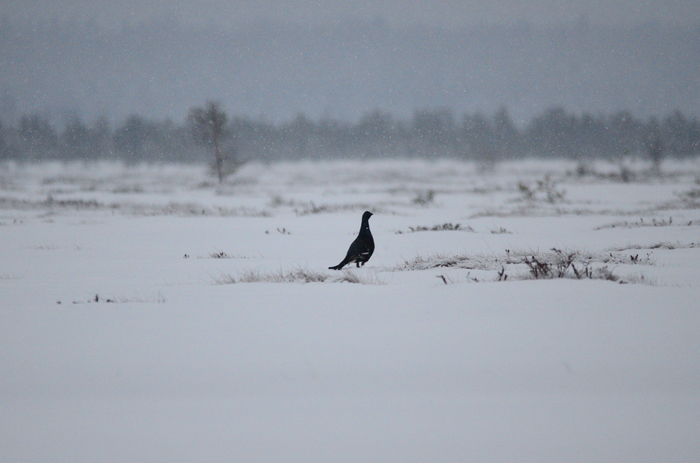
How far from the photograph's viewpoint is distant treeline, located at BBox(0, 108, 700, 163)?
8738 cm

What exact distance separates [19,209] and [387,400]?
2183cm

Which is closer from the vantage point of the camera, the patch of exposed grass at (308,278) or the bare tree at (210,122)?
the patch of exposed grass at (308,278)

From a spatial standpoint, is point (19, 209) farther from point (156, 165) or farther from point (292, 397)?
point (156, 165)

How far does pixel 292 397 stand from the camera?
140 inches

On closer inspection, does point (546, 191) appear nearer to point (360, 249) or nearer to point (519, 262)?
point (519, 262)

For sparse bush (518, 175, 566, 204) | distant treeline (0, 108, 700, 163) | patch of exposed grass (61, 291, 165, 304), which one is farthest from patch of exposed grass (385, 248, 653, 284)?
distant treeline (0, 108, 700, 163)

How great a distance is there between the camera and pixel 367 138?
10769 cm

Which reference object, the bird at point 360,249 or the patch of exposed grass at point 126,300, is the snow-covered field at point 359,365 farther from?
the bird at point 360,249

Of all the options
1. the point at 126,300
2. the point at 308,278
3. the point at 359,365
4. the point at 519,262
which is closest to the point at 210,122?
the point at 308,278

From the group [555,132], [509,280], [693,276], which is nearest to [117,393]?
[509,280]

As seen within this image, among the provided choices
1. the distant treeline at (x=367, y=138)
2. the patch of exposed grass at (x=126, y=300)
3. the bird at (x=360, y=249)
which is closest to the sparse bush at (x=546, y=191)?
the bird at (x=360, y=249)

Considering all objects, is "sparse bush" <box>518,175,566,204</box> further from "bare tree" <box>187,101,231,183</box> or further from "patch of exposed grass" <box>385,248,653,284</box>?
"bare tree" <box>187,101,231,183</box>

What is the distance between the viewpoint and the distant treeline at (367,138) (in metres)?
87.4

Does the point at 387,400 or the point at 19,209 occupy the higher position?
the point at 19,209
